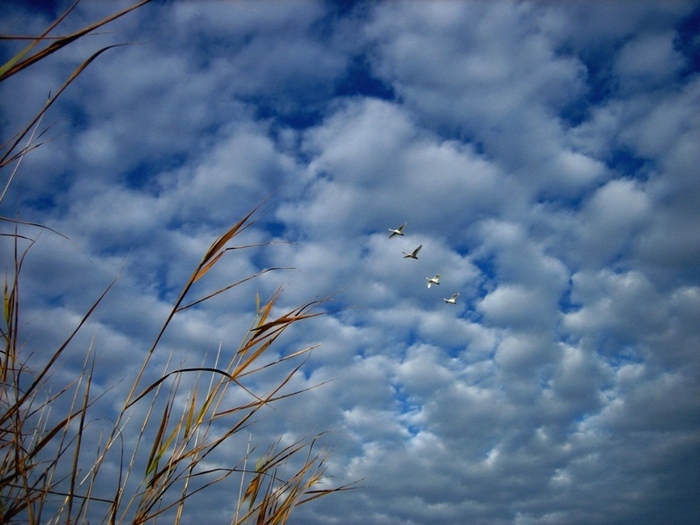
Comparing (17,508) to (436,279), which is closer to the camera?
(17,508)

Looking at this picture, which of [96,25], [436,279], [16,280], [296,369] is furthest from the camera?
[436,279]

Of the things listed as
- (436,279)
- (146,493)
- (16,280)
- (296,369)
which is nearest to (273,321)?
(296,369)

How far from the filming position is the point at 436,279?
57.3ft

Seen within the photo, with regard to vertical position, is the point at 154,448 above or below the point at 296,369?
below

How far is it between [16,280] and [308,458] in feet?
5.56

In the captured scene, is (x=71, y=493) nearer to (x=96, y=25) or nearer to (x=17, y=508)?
(x=17, y=508)

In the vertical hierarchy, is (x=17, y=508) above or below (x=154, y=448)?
below

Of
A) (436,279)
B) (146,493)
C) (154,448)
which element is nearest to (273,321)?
(154,448)

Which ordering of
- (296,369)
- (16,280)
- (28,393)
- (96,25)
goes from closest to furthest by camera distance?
(96,25)
(28,393)
(16,280)
(296,369)

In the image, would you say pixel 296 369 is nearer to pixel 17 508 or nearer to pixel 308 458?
pixel 308 458

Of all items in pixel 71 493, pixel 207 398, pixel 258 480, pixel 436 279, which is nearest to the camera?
pixel 71 493

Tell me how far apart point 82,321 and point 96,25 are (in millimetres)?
947

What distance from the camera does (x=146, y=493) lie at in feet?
6.10

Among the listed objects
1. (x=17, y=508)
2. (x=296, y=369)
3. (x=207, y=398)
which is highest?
(x=296, y=369)
